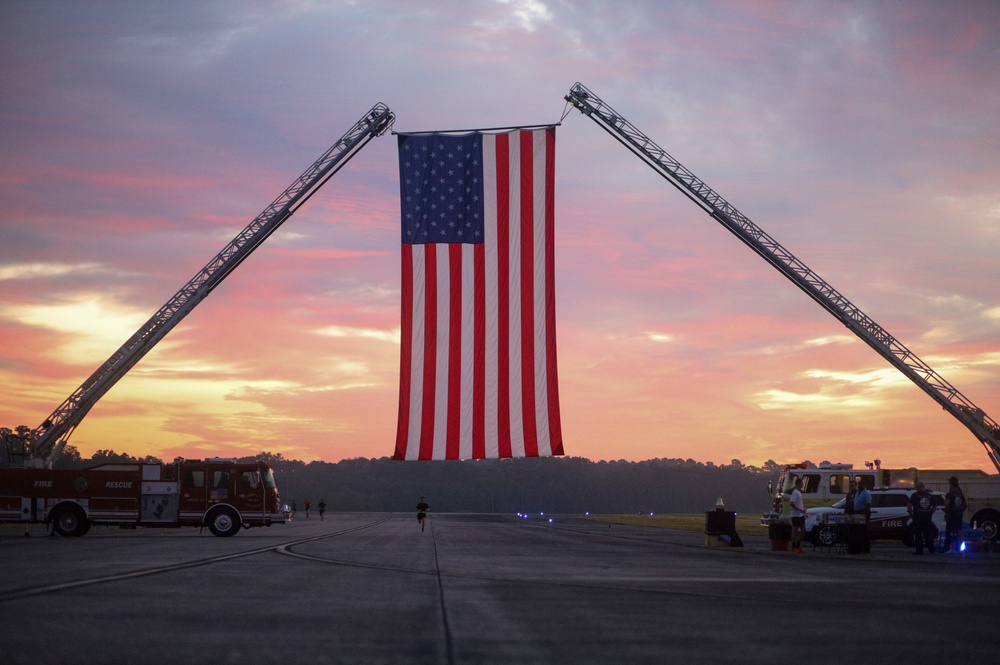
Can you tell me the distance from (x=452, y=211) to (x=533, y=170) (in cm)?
316

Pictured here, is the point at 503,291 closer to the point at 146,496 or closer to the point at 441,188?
the point at 441,188

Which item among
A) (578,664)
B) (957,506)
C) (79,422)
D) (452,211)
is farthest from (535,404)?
(79,422)

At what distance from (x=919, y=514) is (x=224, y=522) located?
24.2 metres

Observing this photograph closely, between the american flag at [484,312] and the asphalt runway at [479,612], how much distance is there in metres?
13.4

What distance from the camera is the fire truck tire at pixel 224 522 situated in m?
37.7

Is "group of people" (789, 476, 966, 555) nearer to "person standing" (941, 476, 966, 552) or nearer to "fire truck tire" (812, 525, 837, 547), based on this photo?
"person standing" (941, 476, 966, 552)

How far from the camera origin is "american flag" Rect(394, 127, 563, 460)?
33125 millimetres

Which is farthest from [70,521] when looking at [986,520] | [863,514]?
[986,520]

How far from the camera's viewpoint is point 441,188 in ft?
118

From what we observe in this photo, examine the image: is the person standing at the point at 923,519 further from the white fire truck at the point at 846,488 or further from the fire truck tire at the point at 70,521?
the fire truck tire at the point at 70,521

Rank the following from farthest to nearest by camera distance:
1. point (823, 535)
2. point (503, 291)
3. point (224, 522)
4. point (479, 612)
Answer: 1. point (224, 522)
2. point (503, 291)
3. point (823, 535)
4. point (479, 612)

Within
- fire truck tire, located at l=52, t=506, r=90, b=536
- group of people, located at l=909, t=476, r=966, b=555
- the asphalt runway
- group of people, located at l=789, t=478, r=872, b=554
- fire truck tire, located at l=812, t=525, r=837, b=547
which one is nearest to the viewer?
the asphalt runway

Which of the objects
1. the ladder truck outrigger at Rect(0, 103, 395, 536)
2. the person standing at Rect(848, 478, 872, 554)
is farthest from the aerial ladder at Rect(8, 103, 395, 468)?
the person standing at Rect(848, 478, 872, 554)

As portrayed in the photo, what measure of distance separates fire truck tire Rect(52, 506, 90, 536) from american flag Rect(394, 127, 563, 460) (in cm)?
1297
